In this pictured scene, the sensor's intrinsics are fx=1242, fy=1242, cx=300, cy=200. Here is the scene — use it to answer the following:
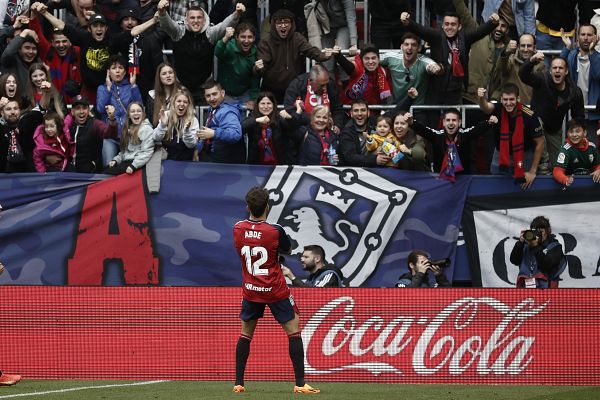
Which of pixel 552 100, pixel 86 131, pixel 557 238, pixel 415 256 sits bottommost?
pixel 557 238

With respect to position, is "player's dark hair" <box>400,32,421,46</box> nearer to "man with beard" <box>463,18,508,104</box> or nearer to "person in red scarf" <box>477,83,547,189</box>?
"man with beard" <box>463,18,508,104</box>

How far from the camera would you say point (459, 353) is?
13375 mm

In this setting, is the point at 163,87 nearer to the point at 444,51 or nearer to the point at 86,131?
the point at 86,131

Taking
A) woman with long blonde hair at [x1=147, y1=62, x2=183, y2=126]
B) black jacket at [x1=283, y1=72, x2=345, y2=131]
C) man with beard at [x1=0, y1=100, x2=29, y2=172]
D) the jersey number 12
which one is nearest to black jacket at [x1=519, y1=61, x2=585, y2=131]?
black jacket at [x1=283, y1=72, x2=345, y2=131]

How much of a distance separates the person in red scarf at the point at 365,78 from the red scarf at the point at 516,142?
1923 millimetres

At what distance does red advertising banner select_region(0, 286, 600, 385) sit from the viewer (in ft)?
43.8

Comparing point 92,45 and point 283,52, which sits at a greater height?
point 92,45

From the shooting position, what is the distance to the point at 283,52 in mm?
17328

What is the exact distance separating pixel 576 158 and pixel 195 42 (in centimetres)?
547

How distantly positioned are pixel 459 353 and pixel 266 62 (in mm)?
5710

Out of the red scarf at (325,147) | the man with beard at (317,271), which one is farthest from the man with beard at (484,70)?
the man with beard at (317,271)

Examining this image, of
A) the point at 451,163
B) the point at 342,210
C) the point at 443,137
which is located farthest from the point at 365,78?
the point at 342,210

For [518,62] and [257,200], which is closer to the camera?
[257,200]

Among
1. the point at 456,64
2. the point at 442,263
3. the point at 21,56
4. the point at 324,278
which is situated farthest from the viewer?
the point at 21,56
